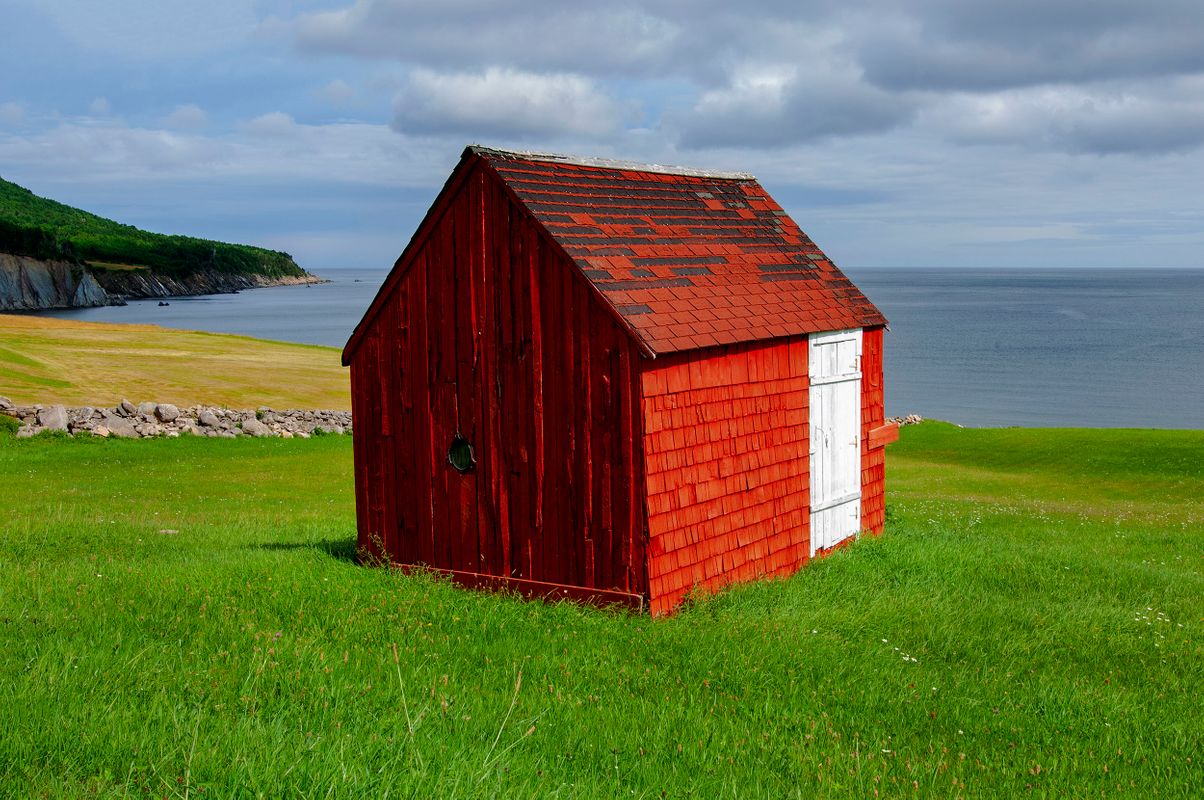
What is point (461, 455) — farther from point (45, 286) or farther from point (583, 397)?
point (45, 286)

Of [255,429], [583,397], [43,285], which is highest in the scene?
[43,285]

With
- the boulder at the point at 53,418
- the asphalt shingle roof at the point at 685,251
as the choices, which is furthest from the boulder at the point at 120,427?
the asphalt shingle roof at the point at 685,251

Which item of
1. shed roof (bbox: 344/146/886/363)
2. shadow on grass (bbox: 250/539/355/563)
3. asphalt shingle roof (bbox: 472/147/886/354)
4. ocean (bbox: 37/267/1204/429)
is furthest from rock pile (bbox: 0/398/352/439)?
ocean (bbox: 37/267/1204/429)

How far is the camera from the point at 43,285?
135500 mm

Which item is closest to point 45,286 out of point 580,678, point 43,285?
point 43,285

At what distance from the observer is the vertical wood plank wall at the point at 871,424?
1524 centimetres

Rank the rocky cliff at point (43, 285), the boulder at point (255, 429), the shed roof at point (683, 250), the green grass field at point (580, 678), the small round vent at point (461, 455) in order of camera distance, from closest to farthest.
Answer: the green grass field at point (580, 678), the shed roof at point (683, 250), the small round vent at point (461, 455), the boulder at point (255, 429), the rocky cliff at point (43, 285)

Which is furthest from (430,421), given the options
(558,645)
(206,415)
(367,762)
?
(206,415)

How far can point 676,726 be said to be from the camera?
23.6 feet

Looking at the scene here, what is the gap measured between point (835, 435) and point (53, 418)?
2174 centimetres

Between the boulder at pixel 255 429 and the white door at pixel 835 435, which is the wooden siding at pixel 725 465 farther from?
the boulder at pixel 255 429

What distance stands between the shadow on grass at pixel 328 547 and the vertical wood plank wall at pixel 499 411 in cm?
58

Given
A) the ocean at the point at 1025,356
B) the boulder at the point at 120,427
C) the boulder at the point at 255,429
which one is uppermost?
the boulder at the point at 120,427

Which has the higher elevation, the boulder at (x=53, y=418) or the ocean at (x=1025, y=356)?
the boulder at (x=53, y=418)
